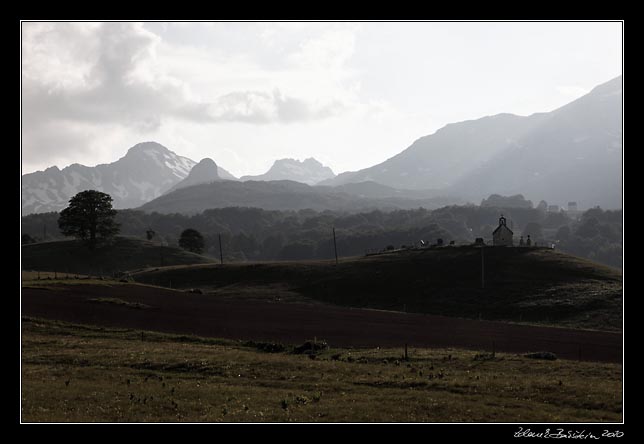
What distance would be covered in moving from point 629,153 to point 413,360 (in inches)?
844

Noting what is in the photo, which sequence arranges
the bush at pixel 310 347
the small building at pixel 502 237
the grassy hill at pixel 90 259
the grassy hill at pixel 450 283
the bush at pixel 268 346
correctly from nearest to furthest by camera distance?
the bush at pixel 310 347, the bush at pixel 268 346, the grassy hill at pixel 450 283, the small building at pixel 502 237, the grassy hill at pixel 90 259

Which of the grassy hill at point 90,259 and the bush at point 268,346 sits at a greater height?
the grassy hill at point 90,259

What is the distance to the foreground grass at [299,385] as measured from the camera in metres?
31.7

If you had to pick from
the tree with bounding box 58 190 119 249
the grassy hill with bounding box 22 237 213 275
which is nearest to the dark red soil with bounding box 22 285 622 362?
the grassy hill with bounding box 22 237 213 275

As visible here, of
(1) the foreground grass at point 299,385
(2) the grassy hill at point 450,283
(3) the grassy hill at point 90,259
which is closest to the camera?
(1) the foreground grass at point 299,385

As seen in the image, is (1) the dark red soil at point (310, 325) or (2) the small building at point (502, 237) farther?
(2) the small building at point (502, 237)

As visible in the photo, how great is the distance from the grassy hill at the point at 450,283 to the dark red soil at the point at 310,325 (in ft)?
47.6

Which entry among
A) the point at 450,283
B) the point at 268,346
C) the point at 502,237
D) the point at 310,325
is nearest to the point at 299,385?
the point at 268,346

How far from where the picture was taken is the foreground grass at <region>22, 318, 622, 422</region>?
104 ft

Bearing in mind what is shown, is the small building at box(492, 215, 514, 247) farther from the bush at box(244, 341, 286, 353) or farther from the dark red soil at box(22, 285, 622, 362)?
the bush at box(244, 341, 286, 353)

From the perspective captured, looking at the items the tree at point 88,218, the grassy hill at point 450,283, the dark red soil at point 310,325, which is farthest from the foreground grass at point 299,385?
the tree at point 88,218

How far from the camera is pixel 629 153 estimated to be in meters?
37.3

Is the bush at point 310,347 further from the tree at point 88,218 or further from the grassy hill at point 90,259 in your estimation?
the tree at point 88,218

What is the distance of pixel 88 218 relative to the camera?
185625 millimetres
